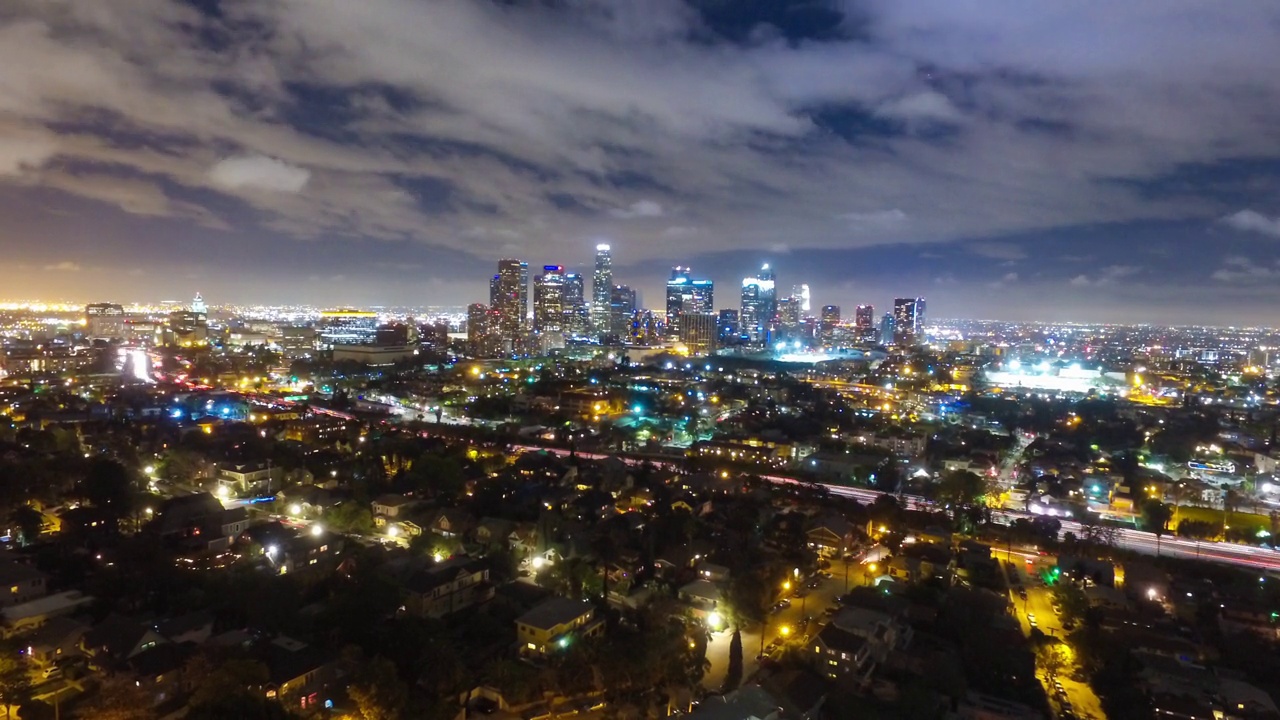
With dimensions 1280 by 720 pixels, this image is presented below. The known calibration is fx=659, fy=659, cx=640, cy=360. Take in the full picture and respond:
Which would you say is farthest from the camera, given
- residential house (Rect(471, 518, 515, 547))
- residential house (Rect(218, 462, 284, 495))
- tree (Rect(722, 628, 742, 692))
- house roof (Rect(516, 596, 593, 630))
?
residential house (Rect(218, 462, 284, 495))

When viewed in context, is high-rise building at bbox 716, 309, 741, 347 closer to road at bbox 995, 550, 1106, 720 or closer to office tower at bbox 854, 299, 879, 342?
office tower at bbox 854, 299, 879, 342

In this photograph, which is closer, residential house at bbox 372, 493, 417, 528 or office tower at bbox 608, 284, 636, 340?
residential house at bbox 372, 493, 417, 528

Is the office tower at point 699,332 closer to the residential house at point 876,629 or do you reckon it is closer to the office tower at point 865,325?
the office tower at point 865,325

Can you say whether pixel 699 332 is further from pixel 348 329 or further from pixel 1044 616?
pixel 1044 616

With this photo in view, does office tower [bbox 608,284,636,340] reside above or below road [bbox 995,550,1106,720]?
above

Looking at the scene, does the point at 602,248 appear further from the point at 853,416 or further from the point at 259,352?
the point at 853,416

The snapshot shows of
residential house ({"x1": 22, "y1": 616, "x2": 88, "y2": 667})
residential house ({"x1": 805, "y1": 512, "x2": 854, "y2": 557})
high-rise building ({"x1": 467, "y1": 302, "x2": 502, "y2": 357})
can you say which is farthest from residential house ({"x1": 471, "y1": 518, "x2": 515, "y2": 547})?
high-rise building ({"x1": 467, "y1": 302, "x2": 502, "y2": 357})
